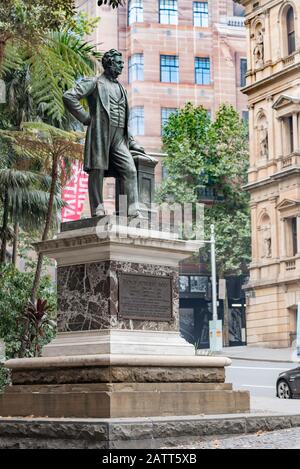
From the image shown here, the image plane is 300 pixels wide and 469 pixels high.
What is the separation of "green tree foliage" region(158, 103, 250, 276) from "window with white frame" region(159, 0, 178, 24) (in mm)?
13925

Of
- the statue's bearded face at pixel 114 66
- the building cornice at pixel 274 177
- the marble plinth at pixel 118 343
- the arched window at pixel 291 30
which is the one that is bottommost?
the marble plinth at pixel 118 343

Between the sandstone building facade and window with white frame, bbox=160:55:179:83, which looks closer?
the sandstone building facade

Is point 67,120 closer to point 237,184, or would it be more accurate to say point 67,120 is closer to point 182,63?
point 237,184

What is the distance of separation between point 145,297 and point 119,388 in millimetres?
1740

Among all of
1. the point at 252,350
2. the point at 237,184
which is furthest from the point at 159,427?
the point at 237,184

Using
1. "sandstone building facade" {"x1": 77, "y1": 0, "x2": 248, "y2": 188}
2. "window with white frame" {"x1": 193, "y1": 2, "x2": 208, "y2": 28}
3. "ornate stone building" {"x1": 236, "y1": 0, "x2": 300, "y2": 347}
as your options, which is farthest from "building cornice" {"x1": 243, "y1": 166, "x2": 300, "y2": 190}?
"window with white frame" {"x1": 193, "y1": 2, "x2": 208, "y2": 28}

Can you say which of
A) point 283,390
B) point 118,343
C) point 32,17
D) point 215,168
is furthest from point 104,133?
point 215,168

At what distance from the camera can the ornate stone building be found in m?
50.7

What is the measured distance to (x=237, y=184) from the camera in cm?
6238

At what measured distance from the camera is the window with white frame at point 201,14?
7338 centimetres

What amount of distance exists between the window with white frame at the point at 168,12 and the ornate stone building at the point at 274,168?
1752 cm

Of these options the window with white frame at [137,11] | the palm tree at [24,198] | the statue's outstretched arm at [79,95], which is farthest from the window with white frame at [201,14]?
the statue's outstretched arm at [79,95]

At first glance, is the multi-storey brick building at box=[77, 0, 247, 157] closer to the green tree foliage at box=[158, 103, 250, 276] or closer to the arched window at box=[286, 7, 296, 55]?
the green tree foliage at box=[158, 103, 250, 276]

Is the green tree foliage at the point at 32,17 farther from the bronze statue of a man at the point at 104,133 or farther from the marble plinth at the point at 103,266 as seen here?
the marble plinth at the point at 103,266
